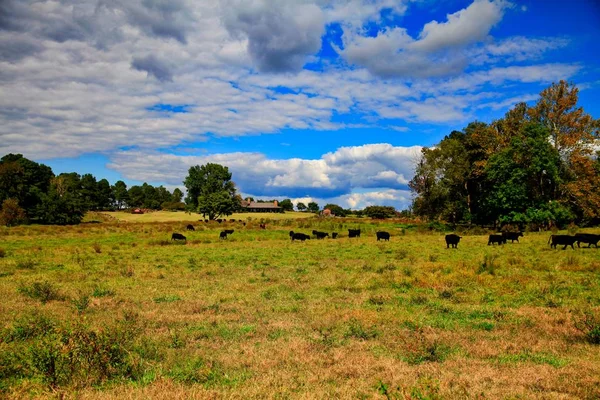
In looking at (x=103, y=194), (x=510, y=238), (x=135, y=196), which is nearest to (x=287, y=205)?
(x=135, y=196)

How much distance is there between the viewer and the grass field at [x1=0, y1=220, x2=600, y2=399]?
22.0 feet

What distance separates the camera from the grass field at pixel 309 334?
671 cm

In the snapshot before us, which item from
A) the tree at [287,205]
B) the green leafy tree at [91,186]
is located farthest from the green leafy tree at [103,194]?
the tree at [287,205]

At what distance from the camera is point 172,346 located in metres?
9.06

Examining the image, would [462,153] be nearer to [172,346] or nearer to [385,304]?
[385,304]

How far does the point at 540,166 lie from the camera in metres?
47.5

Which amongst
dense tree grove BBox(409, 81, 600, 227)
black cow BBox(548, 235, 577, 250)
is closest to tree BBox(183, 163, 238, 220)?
dense tree grove BBox(409, 81, 600, 227)

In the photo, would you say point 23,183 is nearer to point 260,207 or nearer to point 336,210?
point 260,207

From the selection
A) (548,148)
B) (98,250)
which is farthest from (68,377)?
(548,148)

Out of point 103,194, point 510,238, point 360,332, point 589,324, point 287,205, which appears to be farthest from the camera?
point 287,205

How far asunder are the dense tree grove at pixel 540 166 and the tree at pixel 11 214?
84.7 m

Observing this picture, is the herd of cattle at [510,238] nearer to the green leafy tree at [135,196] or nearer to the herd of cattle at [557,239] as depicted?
the herd of cattle at [557,239]

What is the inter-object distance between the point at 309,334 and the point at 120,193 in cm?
18230


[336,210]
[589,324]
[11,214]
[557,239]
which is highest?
[336,210]
